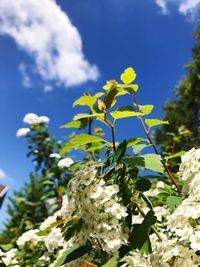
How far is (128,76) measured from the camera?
6.43 feet

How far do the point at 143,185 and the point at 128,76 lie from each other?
579 mm

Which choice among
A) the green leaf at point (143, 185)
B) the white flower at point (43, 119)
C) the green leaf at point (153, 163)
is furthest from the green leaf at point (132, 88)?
the white flower at point (43, 119)

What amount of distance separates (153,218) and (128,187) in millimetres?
201

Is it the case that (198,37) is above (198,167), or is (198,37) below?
above

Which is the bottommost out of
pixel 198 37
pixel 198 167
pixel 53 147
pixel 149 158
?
pixel 198 167

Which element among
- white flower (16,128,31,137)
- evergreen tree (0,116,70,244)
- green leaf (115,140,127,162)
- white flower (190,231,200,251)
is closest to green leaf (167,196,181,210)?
green leaf (115,140,127,162)

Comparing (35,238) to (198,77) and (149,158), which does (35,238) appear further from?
(198,77)

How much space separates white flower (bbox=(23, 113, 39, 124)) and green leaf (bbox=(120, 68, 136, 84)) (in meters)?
4.00

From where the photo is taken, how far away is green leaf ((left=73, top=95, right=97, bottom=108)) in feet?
6.51

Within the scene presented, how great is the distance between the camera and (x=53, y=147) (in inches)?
217

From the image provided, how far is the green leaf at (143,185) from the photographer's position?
63.3 inches

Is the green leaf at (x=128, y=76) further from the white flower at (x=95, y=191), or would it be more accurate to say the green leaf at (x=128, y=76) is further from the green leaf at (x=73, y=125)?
the white flower at (x=95, y=191)

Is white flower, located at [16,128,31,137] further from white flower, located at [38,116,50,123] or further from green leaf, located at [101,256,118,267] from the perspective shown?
green leaf, located at [101,256,118,267]

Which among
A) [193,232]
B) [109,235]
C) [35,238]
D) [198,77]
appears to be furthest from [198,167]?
[198,77]
